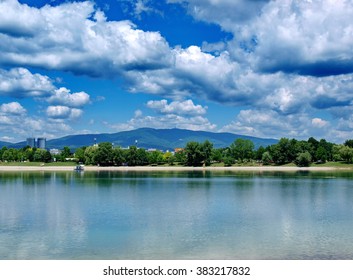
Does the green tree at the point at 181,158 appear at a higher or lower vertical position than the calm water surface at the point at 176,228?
higher

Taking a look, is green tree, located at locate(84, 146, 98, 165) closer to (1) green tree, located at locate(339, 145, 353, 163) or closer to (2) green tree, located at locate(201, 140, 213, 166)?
(2) green tree, located at locate(201, 140, 213, 166)

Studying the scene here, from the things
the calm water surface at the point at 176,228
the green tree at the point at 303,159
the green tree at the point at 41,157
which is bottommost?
the calm water surface at the point at 176,228

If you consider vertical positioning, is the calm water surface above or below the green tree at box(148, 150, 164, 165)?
below

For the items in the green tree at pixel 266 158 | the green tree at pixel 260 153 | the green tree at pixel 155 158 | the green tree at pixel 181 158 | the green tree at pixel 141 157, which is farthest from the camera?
the green tree at pixel 155 158

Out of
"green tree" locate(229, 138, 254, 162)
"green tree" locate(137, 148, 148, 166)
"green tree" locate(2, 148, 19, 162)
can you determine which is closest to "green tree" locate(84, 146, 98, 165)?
"green tree" locate(137, 148, 148, 166)

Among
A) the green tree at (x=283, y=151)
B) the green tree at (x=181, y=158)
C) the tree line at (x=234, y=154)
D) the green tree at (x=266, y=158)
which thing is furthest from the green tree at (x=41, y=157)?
the green tree at (x=283, y=151)

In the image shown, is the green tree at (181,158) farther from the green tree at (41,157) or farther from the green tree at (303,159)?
the green tree at (41,157)

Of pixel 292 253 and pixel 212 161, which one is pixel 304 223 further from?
pixel 212 161

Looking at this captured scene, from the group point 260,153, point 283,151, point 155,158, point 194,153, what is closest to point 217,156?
point 260,153

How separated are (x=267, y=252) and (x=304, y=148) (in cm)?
12819

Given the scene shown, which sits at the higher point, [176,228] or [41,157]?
[41,157]

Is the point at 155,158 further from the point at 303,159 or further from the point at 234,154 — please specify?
the point at 303,159

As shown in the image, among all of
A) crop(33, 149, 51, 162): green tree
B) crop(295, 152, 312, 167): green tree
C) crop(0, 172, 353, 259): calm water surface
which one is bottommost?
crop(0, 172, 353, 259): calm water surface
